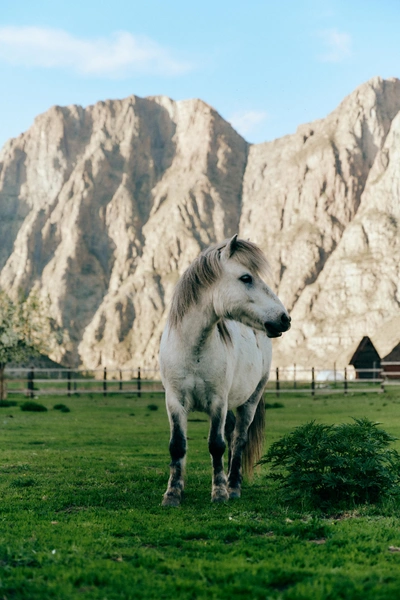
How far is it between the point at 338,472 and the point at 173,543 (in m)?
3.01

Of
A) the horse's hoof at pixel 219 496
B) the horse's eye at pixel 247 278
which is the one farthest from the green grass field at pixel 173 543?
the horse's eye at pixel 247 278

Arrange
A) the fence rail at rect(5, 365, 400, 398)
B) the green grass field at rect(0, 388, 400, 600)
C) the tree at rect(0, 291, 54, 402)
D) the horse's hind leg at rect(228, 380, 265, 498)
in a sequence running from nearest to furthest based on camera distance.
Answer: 1. the green grass field at rect(0, 388, 400, 600)
2. the horse's hind leg at rect(228, 380, 265, 498)
3. the tree at rect(0, 291, 54, 402)
4. the fence rail at rect(5, 365, 400, 398)

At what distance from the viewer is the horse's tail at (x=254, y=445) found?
34.6ft

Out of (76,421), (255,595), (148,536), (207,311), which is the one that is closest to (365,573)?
(255,595)

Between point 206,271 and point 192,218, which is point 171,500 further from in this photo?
point 192,218

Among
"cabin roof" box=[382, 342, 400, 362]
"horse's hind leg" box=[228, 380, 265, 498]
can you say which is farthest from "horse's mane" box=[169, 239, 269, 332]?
"cabin roof" box=[382, 342, 400, 362]

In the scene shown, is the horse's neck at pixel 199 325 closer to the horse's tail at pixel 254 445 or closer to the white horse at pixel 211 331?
the white horse at pixel 211 331

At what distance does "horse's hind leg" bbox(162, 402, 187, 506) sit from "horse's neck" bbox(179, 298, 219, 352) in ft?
2.67

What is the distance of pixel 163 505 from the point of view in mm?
8195

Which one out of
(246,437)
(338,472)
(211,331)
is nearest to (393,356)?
(246,437)

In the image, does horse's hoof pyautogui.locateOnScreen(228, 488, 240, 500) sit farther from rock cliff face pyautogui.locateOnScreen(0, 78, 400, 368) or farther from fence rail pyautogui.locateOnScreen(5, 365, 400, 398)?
rock cliff face pyautogui.locateOnScreen(0, 78, 400, 368)

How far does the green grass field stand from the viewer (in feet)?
15.8

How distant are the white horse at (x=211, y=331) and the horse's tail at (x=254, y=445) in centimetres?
178

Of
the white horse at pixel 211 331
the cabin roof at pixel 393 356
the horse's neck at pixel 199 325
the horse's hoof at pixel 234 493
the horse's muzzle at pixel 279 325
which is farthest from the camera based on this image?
the cabin roof at pixel 393 356
